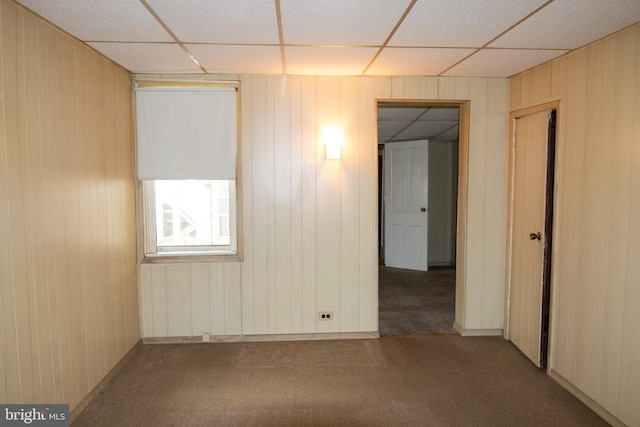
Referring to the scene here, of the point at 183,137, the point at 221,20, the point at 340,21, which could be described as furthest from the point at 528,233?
the point at 183,137

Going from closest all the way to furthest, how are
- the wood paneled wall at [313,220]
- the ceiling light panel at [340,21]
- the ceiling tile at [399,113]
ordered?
A: the ceiling light panel at [340,21]
the wood paneled wall at [313,220]
the ceiling tile at [399,113]

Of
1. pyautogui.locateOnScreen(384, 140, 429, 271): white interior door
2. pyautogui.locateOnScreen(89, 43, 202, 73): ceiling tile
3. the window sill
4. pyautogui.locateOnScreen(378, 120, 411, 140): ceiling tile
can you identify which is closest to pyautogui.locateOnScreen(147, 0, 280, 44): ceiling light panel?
pyautogui.locateOnScreen(89, 43, 202, 73): ceiling tile

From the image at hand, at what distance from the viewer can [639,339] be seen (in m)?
2.34

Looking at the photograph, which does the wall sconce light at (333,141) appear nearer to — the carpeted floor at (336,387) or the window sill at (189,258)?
the window sill at (189,258)

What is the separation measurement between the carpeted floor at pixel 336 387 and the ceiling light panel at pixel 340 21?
2.51m

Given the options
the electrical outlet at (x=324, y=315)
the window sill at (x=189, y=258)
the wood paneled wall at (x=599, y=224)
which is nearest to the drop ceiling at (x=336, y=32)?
the wood paneled wall at (x=599, y=224)

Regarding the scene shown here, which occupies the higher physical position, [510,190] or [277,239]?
[510,190]

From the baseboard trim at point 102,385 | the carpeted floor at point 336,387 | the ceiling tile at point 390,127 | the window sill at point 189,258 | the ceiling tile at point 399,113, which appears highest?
the ceiling tile at point 399,113

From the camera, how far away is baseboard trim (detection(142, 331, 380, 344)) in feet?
12.3

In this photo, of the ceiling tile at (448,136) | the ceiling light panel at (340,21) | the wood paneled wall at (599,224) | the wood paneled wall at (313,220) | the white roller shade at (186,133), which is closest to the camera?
the ceiling light panel at (340,21)

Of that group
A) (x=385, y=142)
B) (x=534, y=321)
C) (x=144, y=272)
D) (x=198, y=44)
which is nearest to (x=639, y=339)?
(x=534, y=321)

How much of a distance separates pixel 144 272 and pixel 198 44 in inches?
83.9

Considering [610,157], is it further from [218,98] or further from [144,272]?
[144,272]

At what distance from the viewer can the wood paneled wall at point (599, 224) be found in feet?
7.88
